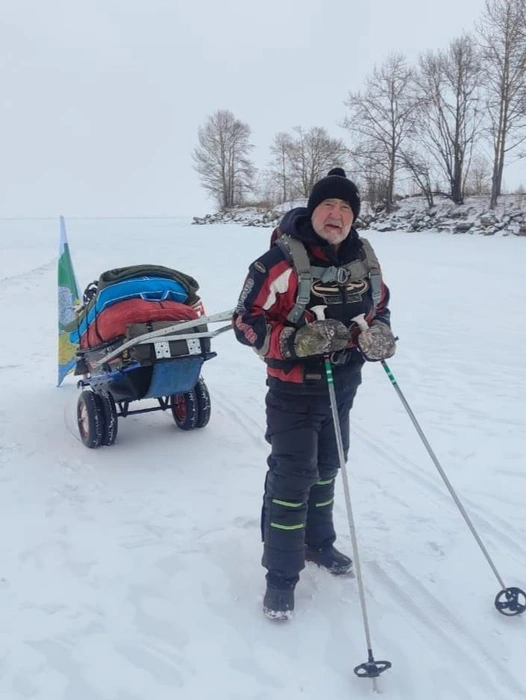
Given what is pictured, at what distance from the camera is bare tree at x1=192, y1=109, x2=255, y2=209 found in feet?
129

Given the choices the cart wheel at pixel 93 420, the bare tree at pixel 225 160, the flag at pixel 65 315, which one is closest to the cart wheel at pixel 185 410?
the cart wheel at pixel 93 420

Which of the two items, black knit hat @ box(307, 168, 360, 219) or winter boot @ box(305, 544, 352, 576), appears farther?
winter boot @ box(305, 544, 352, 576)

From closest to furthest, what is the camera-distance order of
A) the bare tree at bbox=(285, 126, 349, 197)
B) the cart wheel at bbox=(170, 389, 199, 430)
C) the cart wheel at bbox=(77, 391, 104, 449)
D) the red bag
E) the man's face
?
the man's face
the red bag
the cart wheel at bbox=(77, 391, 104, 449)
the cart wheel at bbox=(170, 389, 199, 430)
the bare tree at bbox=(285, 126, 349, 197)

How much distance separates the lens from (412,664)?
8.03 ft

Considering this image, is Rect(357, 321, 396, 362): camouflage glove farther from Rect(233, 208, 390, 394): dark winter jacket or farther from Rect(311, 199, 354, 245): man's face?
Rect(311, 199, 354, 245): man's face

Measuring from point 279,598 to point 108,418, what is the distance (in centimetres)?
231

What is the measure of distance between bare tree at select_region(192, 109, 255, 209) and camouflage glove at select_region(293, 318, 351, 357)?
38966 mm

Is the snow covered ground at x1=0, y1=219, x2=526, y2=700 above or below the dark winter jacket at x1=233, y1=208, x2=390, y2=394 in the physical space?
below

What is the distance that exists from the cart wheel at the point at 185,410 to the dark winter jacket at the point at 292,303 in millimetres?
2189

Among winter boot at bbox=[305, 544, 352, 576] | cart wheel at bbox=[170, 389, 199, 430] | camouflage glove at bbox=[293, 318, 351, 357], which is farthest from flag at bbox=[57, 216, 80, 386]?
camouflage glove at bbox=[293, 318, 351, 357]

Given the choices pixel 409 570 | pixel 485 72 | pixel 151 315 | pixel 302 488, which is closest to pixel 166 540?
pixel 302 488

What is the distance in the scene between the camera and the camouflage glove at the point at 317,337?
2.57 m

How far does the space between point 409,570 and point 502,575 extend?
0.44 meters

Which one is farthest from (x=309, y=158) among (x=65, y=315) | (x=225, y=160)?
(x=65, y=315)
